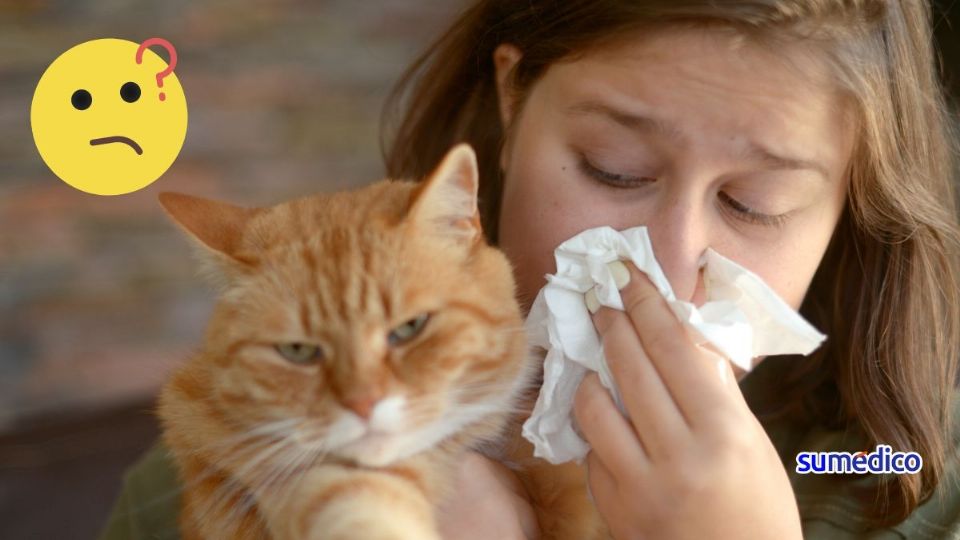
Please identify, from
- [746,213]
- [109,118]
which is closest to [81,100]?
[109,118]

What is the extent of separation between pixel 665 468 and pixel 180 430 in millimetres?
713

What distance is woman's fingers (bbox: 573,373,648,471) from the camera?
1318 millimetres

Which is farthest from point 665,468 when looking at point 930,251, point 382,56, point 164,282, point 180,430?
point 382,56

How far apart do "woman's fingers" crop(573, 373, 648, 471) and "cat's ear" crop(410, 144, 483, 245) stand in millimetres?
287

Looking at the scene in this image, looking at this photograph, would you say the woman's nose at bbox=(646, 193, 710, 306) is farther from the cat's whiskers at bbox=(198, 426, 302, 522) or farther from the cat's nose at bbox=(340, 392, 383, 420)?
the cat's whiskers at bbox=(198, 426, 302, 522)

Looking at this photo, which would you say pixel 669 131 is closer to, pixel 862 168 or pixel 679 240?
pixel 679 240

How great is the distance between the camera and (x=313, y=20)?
3.33 m

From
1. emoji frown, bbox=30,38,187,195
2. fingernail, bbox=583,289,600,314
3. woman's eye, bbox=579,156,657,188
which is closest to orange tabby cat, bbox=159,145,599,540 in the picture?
fingernail, bbox=583,289,600,314

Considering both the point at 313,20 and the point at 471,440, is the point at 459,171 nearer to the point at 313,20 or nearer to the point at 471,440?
the point at 471,440

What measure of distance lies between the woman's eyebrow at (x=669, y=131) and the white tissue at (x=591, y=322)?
16cm

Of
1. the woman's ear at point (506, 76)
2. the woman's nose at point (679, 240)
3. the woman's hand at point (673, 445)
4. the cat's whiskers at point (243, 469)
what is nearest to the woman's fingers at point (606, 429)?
the woman's hand at point (673, 445)

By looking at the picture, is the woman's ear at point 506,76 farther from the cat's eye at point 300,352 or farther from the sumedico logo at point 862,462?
the sumedico logo at point 862,462

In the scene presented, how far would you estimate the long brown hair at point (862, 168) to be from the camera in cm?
152

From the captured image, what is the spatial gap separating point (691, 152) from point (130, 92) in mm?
980
